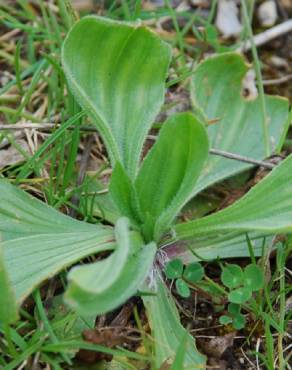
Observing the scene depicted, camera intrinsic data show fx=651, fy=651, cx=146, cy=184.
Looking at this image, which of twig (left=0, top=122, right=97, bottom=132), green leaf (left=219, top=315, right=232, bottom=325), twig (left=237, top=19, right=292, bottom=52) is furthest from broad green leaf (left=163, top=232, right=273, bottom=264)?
twig (left=237, top=19, right=292, bottom=52)

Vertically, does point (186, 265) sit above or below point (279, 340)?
above

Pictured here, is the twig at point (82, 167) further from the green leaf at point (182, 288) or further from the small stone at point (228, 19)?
the small stone at point (228, 19)

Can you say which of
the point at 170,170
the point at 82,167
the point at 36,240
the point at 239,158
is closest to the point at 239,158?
the point at 239,158

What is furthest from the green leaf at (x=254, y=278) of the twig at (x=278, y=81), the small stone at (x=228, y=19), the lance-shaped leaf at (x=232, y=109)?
the small stone at (x=228, y=19)

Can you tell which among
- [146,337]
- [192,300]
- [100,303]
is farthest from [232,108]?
[100,303]

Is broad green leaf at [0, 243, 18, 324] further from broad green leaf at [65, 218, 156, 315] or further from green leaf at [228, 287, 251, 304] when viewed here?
green leaf at [228, 287, 251, 304]

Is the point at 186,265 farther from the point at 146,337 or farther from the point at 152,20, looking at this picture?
the point at 152,20

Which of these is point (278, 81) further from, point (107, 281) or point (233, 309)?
point (107, 281)

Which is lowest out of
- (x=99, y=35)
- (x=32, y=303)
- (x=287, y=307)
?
(x=287, y=307)
